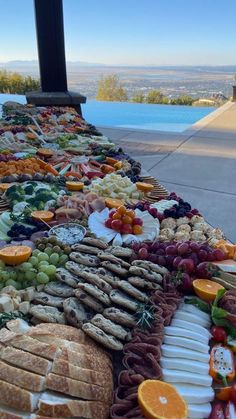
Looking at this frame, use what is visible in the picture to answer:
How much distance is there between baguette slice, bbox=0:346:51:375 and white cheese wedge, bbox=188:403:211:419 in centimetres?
48

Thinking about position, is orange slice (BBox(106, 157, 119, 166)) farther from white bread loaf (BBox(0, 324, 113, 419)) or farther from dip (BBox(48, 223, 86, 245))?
white bread loaf (BBox(0, 324, 113, 419))

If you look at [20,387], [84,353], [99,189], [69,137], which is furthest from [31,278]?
[69,137]

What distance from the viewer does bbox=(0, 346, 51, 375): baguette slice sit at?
1.29 meters

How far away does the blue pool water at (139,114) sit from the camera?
10297 mm

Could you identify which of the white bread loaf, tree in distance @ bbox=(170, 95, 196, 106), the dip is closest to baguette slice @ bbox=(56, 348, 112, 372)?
the white bread loaf

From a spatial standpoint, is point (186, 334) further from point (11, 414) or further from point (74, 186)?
point (74, 186)

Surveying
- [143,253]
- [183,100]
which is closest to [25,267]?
[143,253]

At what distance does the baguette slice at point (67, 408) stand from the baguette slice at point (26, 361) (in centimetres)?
8

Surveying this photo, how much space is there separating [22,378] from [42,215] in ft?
4.87

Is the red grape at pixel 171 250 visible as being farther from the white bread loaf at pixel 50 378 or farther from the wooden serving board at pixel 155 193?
the wooden serving board at pixel 155 193

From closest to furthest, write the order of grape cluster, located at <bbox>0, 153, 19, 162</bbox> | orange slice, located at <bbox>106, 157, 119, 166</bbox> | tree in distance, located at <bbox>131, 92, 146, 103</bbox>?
1. grape cluster, located at <bbox>0, 153, 19, 162</bbox>
2. orange slice, located at <bbox>106, 157, 119, 166</bbox>
3. tree in distance, located at <bbox>131, 92, 146, 103</bbox>

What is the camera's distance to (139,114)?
468 inches

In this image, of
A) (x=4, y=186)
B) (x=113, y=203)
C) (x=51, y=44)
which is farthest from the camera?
(x=51, y=44)

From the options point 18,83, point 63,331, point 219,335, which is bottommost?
point 219,335
